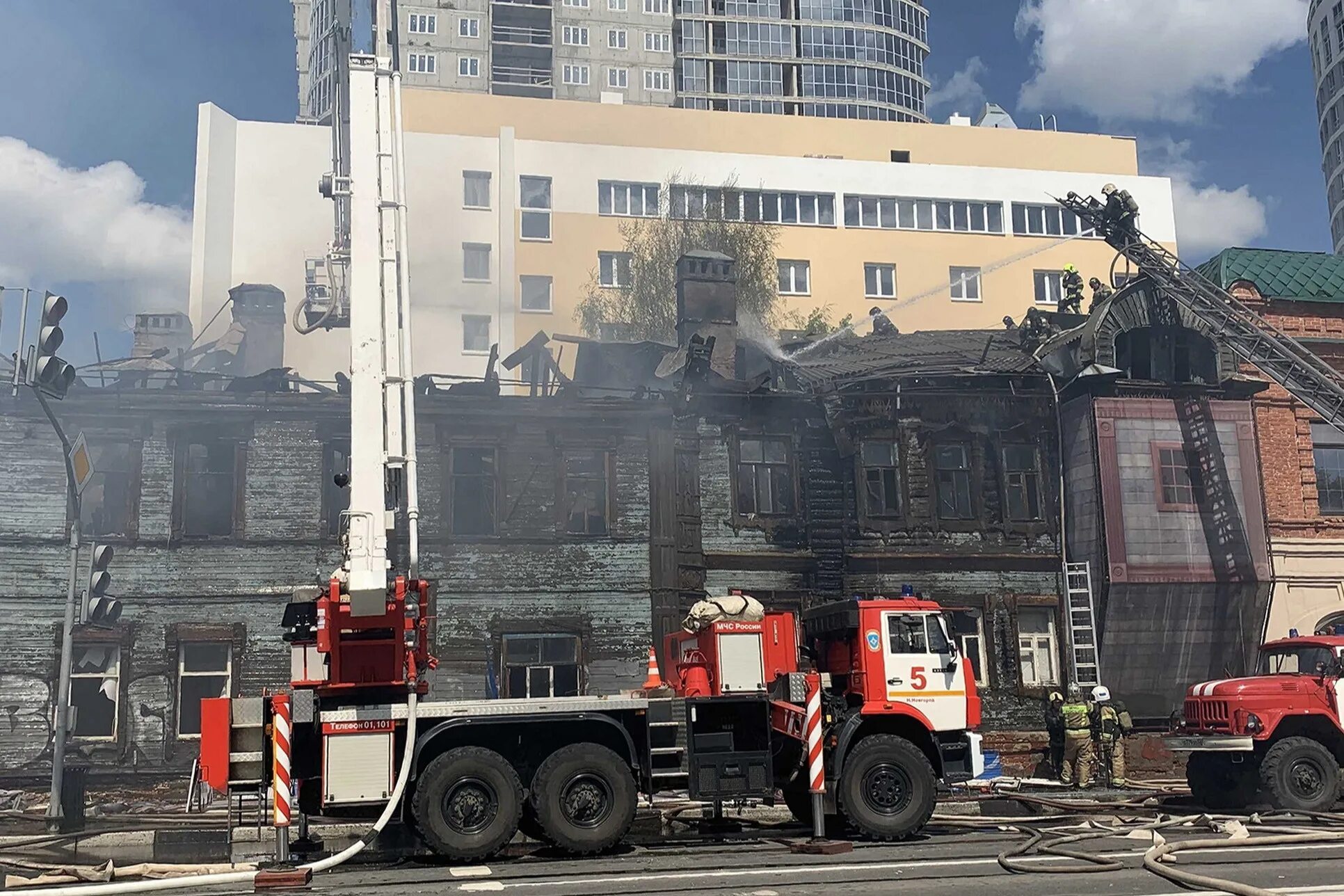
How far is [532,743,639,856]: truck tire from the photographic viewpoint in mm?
12648

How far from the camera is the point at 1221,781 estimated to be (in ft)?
55.5

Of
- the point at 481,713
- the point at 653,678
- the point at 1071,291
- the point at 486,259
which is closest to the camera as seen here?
the point at 481,713

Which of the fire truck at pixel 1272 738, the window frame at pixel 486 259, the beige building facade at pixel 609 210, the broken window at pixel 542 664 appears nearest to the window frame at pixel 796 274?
the beige building facade at pixel 609 210

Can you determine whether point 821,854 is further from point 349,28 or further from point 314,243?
point 314,243

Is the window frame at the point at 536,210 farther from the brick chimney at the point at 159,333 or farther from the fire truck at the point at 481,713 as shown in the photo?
the fire truck at the point at 481,713

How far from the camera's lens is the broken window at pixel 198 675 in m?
22.6

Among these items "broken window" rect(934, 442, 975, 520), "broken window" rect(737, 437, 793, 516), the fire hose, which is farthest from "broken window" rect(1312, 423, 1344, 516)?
the fire hose

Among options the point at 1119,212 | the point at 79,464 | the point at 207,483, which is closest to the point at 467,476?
the point at 207,483

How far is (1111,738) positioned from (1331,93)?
98.2 m

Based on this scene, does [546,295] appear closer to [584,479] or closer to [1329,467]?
[584,479]

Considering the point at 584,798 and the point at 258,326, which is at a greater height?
the point at 258,326

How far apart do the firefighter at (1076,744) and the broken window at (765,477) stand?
6.79 metres

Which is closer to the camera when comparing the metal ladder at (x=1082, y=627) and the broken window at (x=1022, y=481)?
the metal ladder at (x=1082, y=627)

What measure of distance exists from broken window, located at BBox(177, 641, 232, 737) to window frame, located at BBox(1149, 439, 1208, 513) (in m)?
18.8
